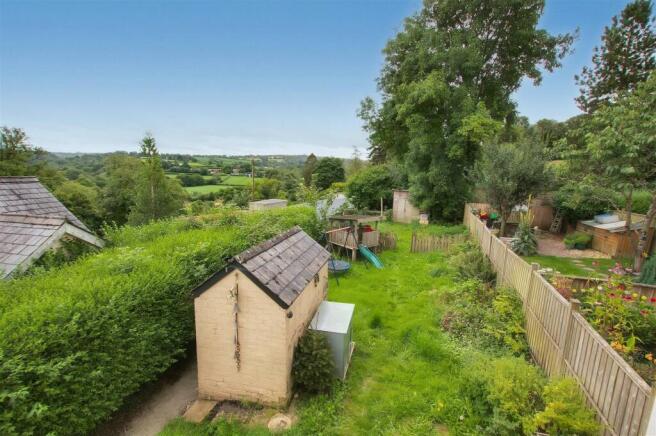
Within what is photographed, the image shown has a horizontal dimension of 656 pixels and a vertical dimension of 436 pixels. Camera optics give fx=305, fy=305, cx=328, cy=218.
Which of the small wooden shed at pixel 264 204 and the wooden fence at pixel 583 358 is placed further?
the small wooden shed at pixel 264 204

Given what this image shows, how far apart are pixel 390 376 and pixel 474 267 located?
5.55 metres

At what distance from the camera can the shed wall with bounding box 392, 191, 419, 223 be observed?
23697 millimetres

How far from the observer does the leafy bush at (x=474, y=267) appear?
376 inches

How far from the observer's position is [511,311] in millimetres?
6945

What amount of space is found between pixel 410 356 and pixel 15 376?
20.4ft

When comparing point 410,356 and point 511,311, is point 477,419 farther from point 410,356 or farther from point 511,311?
point 511,311

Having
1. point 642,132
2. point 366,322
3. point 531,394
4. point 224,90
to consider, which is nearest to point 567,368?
point 531,394

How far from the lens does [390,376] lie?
602 cm

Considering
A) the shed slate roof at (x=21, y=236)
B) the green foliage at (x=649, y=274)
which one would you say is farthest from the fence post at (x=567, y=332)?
the shed slate roof at (x=21, y=236)

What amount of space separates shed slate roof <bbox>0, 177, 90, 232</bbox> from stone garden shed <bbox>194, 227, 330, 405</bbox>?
6404 mm

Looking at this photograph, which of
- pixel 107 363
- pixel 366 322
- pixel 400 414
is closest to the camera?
pixel 107 363

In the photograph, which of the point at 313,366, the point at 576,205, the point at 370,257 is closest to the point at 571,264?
the point at 576,205

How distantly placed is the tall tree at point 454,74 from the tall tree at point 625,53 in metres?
5.90

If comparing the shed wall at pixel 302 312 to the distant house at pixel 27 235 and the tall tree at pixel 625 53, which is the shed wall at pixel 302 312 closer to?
the distant house at pixel 27 235
